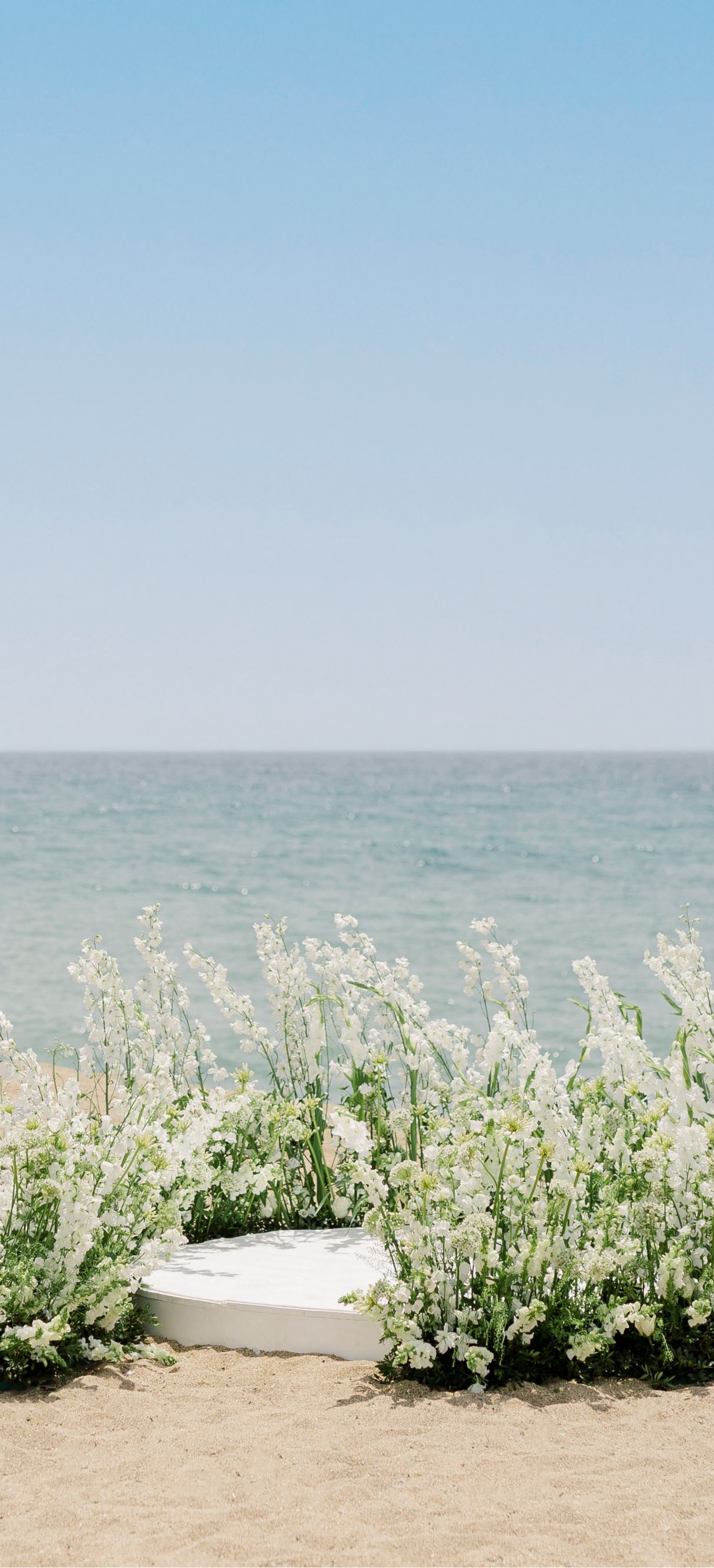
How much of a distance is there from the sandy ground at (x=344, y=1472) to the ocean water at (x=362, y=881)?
2181 millimetres

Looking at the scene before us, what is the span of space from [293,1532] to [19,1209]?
4.42ft

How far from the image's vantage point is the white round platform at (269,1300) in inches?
147

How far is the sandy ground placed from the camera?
2.65 meters

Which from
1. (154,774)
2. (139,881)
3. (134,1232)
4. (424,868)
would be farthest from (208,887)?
(154,774)

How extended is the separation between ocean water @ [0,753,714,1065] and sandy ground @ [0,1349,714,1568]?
7.16ft

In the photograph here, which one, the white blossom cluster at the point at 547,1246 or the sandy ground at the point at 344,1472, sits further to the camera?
the white blossom cluster at the point at 547,1246

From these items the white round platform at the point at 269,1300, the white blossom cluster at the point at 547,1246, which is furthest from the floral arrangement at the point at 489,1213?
the white round platform at the point at 269,1300

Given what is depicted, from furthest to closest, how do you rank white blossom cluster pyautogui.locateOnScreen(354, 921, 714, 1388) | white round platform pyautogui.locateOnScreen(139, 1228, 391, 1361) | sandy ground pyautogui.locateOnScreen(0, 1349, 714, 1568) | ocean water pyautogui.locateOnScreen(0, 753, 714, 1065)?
ocean water pyautogui.locateOnScreen(0, 753, 714, 1065) < white round platform pyautogui.locateOnScreen(139, 1228, 391, 1361) < white blossom cluster pyautogui.locateOnScreen(354, 921, 714, 1388) < sandy ground pyautogui.locateOnScreen(0, 1349, 714, 1568)

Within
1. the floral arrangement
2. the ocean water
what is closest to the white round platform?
the floral arrangement

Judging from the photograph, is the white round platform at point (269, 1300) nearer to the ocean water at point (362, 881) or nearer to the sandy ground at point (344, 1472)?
the sandy ground at point (344, 1472)

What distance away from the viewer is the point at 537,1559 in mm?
2582

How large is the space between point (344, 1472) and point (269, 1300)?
91 cm

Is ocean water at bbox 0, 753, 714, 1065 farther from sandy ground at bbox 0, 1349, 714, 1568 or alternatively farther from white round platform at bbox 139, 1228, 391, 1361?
sandy ground at bbox 0, 1349, 714, 1568

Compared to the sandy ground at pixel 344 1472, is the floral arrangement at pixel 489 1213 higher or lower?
higher
